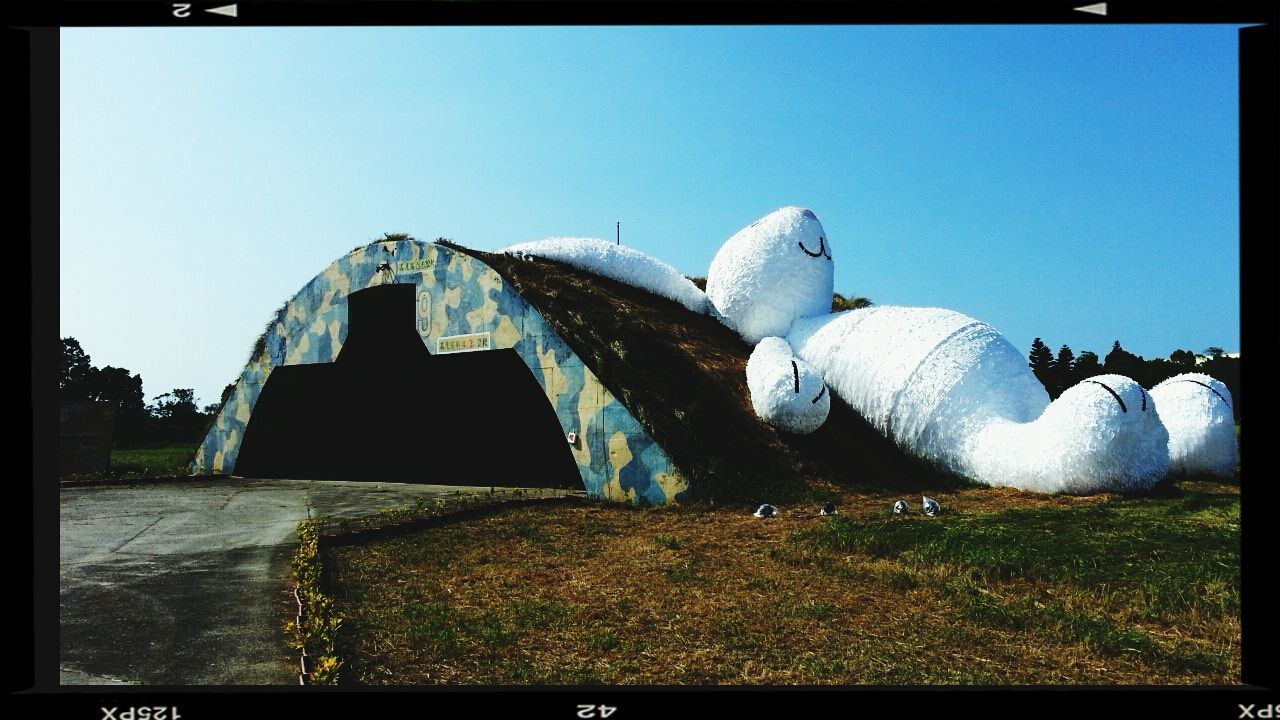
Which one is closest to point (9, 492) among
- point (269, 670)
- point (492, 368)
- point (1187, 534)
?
point (269, 670)

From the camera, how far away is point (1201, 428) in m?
11.9

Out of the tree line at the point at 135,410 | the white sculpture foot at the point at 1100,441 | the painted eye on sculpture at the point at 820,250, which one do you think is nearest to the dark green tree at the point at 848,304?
the painted eye on sculpture at the point at 820,250

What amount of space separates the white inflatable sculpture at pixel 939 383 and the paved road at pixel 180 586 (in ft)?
23.2

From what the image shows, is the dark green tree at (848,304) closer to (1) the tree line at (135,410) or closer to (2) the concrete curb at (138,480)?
(2) the concrete curb at (138,480)

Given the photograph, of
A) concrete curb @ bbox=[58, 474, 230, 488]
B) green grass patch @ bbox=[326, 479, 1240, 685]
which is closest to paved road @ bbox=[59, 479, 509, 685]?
green grass patch @ bbox=[326, 479, 1240, 685]

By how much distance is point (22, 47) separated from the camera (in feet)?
8.53

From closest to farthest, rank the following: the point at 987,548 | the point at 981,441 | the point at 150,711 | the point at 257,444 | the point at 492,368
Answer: the point at 150,711 < the point at 987,548 < the point at 981,441 < the point at 492,368 < the point at 257,444

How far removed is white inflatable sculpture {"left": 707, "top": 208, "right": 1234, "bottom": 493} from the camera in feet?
31.2

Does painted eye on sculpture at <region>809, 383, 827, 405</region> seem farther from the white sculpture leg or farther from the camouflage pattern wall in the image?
the camouflage pattern wall

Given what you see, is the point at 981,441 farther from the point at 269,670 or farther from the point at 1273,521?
the point at 269,670

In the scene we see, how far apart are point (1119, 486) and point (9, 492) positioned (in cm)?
1053

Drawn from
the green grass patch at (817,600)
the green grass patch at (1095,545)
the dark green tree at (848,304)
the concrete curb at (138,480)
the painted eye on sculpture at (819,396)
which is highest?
the dark green tree at (848,304)

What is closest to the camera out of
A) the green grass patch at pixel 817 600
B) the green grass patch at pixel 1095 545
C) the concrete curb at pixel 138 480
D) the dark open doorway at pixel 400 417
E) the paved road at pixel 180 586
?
the green grass patch at pixel 817 600

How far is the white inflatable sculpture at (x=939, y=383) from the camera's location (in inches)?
375
